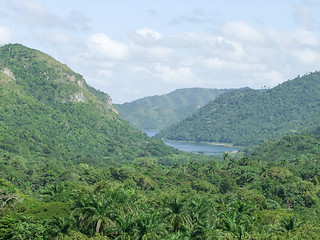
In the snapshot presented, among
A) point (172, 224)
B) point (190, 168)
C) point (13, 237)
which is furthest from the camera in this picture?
point (190, 168)

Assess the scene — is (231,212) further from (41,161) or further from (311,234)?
(41,161)

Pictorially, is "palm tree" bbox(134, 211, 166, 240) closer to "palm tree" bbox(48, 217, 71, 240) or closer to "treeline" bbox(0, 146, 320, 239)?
"treeline" bbox(0, 146, 320, 239)

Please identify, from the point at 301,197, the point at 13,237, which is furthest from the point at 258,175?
the point at 13,237

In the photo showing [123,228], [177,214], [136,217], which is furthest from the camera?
[177,214]

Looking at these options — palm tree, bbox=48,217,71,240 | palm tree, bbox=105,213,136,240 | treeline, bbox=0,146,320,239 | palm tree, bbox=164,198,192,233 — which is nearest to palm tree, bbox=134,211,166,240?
treeline, bbox=0,146,320,239

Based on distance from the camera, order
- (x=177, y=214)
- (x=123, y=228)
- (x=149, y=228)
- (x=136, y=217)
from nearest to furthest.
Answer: (x=149, y=228) < (x=123, y=228) < (x=136, y=217) < (x=177, y=214)

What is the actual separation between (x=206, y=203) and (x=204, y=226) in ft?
32.8

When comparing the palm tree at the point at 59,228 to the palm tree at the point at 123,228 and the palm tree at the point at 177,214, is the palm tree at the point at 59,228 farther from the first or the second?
the palm tree at the point at 177,214

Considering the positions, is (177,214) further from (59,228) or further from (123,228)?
(59,228)

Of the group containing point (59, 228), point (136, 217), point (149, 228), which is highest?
point (136, 217)

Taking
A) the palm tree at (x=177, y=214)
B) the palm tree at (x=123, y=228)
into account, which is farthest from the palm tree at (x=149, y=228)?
the palm tree at (x=177, y=214)

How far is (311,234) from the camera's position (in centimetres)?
5722

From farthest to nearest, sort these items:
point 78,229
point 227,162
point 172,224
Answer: point 227,162
point 172,224
point 78,229

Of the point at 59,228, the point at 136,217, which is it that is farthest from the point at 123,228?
the point at 59,228
